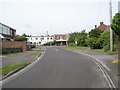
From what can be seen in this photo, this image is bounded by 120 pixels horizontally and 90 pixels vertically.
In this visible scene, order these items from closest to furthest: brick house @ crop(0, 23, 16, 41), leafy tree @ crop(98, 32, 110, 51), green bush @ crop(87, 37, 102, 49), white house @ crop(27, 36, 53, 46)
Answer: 1. leafy tree @ crop(98, 32, 110, 51)
2. green bush @ crop(87, 37, 102, 49)
3. brick house @ crop(0, 23, 16, 41)
4. white house @ crop(27, 36, 53, 46)

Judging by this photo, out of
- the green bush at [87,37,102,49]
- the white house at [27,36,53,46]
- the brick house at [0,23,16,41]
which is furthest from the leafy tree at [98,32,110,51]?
the white house at [27,36,53,46]

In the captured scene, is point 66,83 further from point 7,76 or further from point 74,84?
point 7,76

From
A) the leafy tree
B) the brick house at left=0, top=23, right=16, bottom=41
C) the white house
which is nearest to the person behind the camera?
the leafy tree

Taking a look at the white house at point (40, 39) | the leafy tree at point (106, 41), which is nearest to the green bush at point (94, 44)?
the leafy tree at point (106, 41)

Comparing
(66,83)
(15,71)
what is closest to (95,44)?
(15,71)

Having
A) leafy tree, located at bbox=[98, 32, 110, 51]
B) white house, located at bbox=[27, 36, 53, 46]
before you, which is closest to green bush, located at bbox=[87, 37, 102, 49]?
leafy tree, located at bbox=[98, 32, 110, 51]

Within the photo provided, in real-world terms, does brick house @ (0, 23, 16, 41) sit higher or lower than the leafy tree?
higher

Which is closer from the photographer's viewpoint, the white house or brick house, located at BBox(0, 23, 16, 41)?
brick house, located at BBox(0, 23, 16, 41)

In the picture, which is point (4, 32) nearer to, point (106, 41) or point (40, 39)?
point (106, 41)

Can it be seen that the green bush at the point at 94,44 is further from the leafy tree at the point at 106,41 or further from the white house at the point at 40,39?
the white house at the point at 40,39

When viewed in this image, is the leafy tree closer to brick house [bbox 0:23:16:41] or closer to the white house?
brick house [bbox 0:23:16:41]

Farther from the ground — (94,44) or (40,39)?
(40,39)

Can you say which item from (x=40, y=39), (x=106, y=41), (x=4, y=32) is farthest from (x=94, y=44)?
(x=40, y=39)

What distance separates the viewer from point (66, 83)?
8.23m
